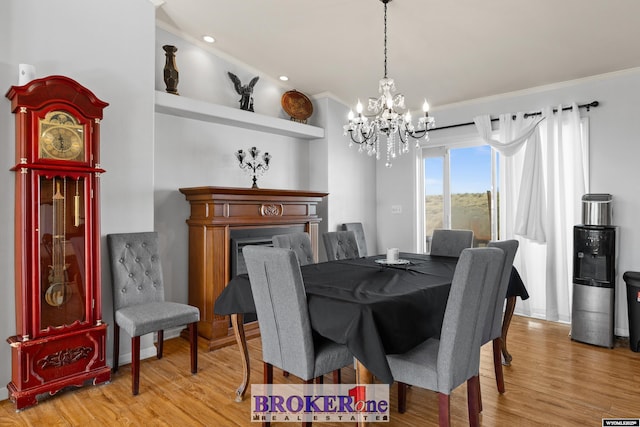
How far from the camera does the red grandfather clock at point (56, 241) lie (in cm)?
252

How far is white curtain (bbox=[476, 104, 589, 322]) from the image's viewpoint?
13.4 feet

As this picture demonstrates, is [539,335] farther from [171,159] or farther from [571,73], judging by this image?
[171,159]

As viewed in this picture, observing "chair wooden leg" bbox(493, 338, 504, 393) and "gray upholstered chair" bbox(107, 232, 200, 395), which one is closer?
"chair wooden leg" bbox(493, 338, 504, 393)

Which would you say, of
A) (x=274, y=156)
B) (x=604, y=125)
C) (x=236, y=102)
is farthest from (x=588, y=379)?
(x=236, y=102)

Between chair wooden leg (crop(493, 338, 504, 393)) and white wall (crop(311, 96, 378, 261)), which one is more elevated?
white wall (crop(311, 96, 378, 261))

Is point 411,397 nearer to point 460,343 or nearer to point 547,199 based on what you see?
point 460,343

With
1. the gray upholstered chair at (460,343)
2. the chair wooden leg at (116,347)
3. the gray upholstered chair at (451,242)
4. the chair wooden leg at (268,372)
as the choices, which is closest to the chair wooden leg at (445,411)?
the gray upholstered chair at (460,343)

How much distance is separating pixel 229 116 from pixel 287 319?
2743mm

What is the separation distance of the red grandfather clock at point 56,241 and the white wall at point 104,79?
0.38 feet

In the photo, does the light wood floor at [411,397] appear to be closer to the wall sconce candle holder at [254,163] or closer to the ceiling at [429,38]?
the wall sconce candle holder at [254,163]

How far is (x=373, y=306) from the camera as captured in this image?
6.14 feet

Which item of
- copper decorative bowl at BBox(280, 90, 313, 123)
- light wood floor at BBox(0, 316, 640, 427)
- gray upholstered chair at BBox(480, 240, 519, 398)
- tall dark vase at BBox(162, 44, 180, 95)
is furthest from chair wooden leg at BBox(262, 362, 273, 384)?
copper decorative bowl at BBox(280, 90, 313, 123)

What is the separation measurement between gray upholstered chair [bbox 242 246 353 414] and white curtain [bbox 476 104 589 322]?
9.93ft

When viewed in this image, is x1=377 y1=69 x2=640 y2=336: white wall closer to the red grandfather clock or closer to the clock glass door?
the red grandfather clock
